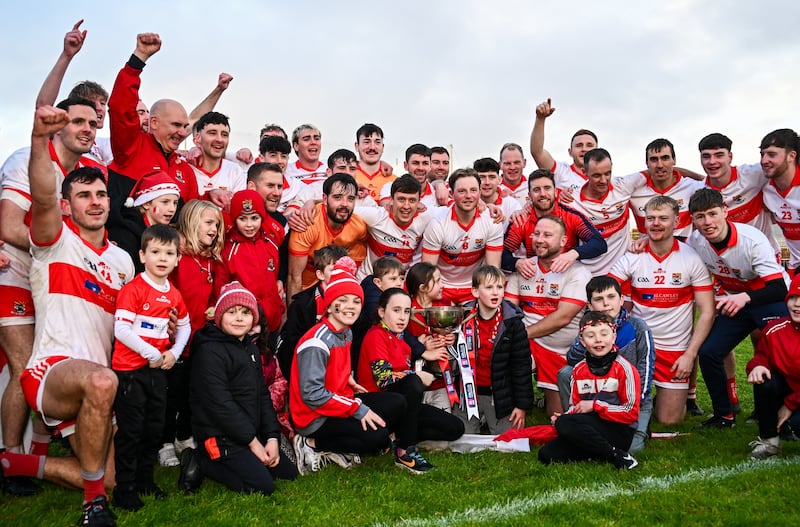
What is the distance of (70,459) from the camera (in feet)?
15.6

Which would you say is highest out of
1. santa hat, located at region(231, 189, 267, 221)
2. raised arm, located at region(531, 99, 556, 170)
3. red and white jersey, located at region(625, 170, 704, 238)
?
raised arm, located at region(531, 99, 556, 170)

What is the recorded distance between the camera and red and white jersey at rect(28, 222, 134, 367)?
14.8 ft

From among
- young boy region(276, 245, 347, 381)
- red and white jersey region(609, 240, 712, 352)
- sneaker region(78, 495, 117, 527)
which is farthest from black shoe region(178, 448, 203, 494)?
red and white jersey region(609, 240, 712, 352)

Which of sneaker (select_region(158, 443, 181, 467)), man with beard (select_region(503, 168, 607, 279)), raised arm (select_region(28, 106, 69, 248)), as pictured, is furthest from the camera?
man with beard (select_region(503, 168, 607, 279))

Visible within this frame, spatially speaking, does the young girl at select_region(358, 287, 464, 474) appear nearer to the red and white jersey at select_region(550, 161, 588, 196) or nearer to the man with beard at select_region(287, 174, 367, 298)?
the man with beard at select_region(287, 174, 367, 298)

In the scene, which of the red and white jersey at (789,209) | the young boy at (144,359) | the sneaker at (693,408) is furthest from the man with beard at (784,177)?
the young boy at (144,359)

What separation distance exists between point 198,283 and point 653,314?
466 cm

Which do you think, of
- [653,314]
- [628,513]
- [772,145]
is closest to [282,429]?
[628,513]

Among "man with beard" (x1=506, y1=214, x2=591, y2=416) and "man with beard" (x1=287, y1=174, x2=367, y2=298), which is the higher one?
"man with beard" (x1=287, y1=174, x2=367, y2=298)

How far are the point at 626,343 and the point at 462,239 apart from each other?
2.10 meters

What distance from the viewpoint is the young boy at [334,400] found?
516 centimetres

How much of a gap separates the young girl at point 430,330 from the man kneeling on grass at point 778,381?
2508mm

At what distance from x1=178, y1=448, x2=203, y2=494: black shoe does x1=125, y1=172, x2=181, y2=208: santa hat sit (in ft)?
6.81

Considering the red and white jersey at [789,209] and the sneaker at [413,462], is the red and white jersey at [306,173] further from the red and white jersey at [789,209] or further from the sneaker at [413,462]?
the red and white jersey at [789,209]
